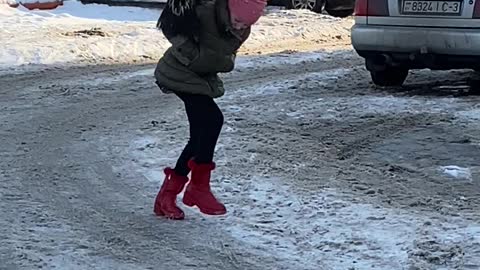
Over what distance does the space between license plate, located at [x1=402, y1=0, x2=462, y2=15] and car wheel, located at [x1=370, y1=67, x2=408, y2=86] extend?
983mm

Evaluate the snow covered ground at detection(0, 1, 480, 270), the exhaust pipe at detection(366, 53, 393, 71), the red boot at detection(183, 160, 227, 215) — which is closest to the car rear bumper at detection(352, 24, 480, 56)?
the exhaust pipe at detection(366, 53, 393, 71)

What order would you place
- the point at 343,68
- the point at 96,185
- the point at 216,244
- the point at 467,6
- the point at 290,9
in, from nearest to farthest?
1. the point at 216,244
2. the point at 96,185
3. the point at 467,6
4. the point at 343,68
5. the point at 290,9

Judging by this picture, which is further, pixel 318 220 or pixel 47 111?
pixel 47 111

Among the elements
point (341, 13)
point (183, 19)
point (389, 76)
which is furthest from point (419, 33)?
point (341, 13)

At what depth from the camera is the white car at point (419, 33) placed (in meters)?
9.03

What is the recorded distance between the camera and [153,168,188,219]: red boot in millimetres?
5578

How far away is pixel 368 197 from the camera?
5.94 m

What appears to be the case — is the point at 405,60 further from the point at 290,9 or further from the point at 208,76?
the point at 290,9

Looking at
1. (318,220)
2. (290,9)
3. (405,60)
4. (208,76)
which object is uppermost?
(208,76)

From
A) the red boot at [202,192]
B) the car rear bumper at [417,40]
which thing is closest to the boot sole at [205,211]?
the red boot at [202,192]

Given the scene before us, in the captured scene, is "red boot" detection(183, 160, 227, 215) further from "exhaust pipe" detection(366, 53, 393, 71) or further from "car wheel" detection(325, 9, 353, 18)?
"car wheel" detection(325, 9, 353, 18)

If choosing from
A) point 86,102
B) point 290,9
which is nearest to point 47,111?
point 86,102

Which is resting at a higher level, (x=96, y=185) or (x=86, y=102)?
(x=96, y=185)

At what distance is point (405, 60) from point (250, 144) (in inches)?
107
